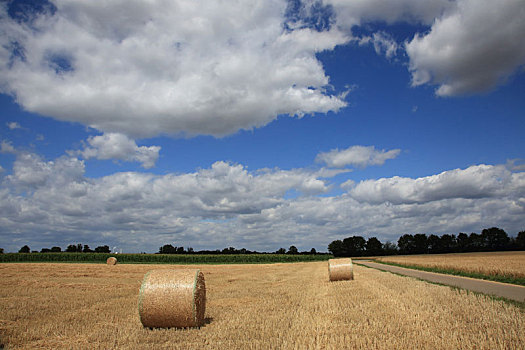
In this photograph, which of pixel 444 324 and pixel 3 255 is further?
pixel 3 255

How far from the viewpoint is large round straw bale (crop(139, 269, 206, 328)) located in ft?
30.0

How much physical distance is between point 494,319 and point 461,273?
26.2m

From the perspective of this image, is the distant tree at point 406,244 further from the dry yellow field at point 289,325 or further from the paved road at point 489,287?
the dry yellow field at point 289,325

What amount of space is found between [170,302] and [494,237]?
527 feet

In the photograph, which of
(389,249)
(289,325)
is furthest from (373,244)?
(289,325)

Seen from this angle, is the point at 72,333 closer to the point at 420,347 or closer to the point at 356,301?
the point at 420,347

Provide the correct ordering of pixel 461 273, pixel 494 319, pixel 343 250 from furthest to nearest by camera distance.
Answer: pixel 343 250, pixel 461 273, pixel 494 319

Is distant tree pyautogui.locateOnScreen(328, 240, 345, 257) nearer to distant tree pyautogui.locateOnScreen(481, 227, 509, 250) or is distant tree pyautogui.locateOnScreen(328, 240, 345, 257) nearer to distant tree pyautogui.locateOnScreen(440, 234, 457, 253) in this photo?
distant tree pyautogui.locateOnScreen(440, 234, 457, 253)

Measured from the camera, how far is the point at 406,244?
15800 cm

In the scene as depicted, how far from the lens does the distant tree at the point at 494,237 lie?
137000mm

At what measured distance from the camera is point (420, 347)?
6570mm

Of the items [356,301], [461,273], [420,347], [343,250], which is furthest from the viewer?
[343,250]

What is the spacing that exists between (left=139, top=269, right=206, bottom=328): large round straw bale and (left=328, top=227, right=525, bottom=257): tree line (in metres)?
141

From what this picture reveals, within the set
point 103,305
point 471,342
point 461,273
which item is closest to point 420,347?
point 471,342
